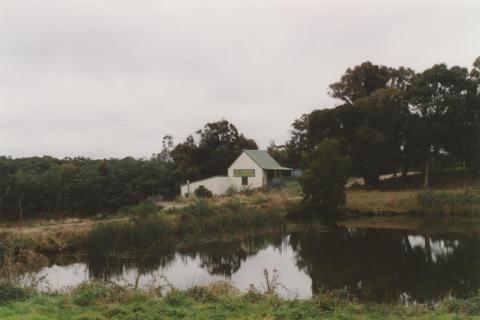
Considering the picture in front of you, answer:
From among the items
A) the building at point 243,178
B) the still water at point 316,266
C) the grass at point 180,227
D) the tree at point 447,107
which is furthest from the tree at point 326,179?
the building at point 243,178

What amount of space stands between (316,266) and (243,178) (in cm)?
2733

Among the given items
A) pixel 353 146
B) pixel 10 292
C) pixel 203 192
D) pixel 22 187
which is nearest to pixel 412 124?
pixel 353 146

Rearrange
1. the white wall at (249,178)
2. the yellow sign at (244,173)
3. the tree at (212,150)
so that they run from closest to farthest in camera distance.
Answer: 1. the white wall at (249,178)
2. the yellow sign at (244,173)
3. the tree at (212,150)

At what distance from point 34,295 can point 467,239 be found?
18295 mm

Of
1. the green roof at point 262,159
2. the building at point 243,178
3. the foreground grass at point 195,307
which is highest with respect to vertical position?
the green roof at point 262,159

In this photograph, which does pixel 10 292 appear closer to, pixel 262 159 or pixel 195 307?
pixel 195 307

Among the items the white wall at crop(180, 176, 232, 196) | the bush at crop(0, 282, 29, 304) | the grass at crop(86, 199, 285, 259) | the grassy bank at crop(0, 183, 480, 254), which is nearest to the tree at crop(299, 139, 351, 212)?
the grassy bank at crop(0, 183, 480, 254)

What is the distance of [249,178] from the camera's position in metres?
42.3

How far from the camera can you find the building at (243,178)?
40.7 metres

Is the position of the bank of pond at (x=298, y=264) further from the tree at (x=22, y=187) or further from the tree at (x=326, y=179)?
the tree at (x=22, y=187)

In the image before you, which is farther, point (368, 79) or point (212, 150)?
point (212, 150)

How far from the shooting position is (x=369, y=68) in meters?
39.5

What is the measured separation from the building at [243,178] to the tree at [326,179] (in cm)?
1304

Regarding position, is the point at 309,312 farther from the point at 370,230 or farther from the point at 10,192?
the point at 10,192
